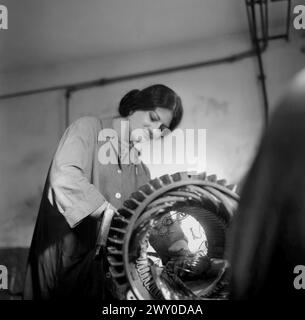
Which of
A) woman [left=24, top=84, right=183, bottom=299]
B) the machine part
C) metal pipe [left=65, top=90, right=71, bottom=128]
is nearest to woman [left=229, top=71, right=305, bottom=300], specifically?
the machine part

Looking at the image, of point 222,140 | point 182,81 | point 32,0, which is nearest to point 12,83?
point 32,0

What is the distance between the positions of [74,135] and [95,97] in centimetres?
15

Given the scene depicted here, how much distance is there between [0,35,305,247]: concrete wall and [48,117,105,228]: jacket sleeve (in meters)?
0.04

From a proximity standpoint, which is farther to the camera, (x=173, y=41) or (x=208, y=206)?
(x=173, y=41)

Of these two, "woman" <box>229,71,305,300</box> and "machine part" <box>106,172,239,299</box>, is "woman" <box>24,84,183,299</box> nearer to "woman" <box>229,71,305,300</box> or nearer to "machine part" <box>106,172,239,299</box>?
"machine part" <box>106,172,239,299</box>

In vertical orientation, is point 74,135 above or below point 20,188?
above

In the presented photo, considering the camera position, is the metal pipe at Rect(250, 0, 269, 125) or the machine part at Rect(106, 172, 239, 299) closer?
the machine part at Rect(106, 172, 239, 299)

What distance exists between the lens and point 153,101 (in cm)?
157

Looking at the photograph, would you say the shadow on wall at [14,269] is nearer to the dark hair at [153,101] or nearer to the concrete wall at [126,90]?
the concrete wall at [126,90]

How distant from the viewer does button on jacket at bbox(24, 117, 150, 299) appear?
1501 millimetres

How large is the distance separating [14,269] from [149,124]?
0.68 metres
